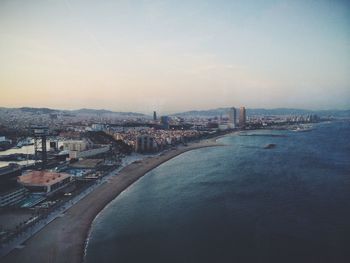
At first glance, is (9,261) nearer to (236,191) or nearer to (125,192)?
(125,192)

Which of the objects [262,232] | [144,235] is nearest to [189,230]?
[144,235]

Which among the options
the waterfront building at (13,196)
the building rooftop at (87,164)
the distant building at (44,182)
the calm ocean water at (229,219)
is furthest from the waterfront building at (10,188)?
the building rooftop at (87,164)

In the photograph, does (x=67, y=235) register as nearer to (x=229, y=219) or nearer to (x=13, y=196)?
(x=13, y=196)

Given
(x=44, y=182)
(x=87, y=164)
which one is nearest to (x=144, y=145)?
(x=87, y=164)

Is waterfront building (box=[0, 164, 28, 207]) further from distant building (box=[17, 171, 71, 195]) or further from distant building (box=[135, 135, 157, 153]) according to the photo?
distant building (box=[135, 135, 157, 153])

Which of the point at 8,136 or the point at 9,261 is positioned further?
the point at 8,136
